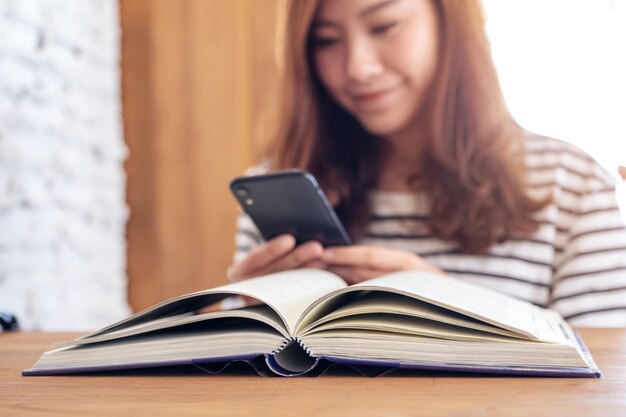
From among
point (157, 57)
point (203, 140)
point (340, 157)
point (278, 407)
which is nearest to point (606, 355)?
point (278, 407)

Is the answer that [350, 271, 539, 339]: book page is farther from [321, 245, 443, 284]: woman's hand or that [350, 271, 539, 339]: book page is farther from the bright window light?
the bright window light

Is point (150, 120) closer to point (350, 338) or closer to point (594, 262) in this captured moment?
point (594, 262)

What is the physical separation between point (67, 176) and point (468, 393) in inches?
60.2

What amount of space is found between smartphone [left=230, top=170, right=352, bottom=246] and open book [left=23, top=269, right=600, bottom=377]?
0.29 meters

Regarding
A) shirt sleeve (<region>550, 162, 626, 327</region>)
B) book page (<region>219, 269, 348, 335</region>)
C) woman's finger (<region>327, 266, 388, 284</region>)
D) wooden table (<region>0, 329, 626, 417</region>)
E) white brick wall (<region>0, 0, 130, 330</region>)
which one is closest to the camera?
wooden table (<region>0, 329, 626, 417</region>)

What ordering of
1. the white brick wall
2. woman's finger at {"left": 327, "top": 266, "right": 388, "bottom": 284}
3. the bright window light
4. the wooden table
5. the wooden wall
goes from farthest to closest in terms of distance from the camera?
the wooden wall → the bright window light → the white brick wall → woman's finger at {"left": 327, "top": 266, "right": 388, "bottom": 284} → the wooden table

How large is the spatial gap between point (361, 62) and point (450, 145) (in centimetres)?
25

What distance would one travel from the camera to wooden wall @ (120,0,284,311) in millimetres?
2113

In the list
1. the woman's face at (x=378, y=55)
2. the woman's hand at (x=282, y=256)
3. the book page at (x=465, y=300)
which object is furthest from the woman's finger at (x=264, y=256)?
the woman's face at (x=378, y=55)

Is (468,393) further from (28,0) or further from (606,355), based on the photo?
(28,0)

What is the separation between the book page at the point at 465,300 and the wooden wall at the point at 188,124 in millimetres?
1506

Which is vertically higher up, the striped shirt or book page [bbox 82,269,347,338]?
book page [bbox 82,269,347,338]

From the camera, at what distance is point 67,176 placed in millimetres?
1792

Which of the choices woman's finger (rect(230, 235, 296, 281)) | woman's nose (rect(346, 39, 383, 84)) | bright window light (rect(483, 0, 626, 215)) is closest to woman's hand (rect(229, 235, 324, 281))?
woman's finger (rect(230, 235, 296, 281))
